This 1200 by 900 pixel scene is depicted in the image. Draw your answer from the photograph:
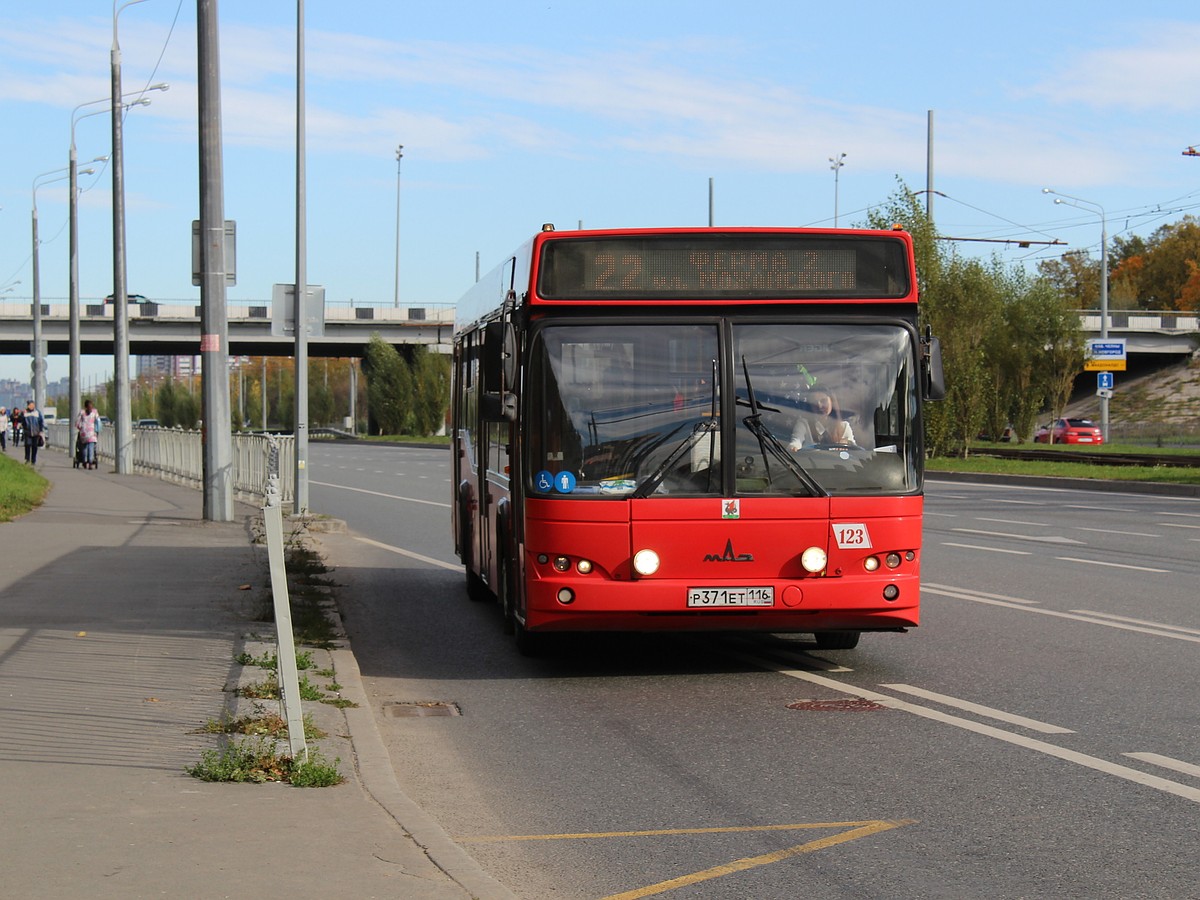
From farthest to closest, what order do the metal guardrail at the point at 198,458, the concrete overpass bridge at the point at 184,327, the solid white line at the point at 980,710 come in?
1. the concrete overpass bridge at the point at 184,327
2. the metal guardrail at the point at 198,458
3. the solid white line at the point at 980,710

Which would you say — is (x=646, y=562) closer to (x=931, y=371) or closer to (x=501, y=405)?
(x=501, y=405)

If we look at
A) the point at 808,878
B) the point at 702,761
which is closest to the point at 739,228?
Result: the point at 702,761

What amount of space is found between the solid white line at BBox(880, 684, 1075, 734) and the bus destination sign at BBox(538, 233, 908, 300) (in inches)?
90.9

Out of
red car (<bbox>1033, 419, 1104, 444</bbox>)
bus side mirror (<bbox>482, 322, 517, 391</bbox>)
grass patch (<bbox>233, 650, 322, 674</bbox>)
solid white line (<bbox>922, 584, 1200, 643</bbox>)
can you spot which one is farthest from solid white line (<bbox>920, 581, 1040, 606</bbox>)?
red car (<bbox>1033, 419, 1104, 444</bbox>)

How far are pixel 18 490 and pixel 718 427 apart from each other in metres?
20.1

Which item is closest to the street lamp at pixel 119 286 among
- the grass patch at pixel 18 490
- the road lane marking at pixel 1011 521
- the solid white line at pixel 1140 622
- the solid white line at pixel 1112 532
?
the grass patch at pixel 18 490

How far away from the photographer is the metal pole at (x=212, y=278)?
20.7 metres

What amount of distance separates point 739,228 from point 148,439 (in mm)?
30761

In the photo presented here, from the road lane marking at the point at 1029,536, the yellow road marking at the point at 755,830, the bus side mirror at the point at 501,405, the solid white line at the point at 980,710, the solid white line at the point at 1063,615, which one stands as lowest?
the road lane marking at the point at 1029,536

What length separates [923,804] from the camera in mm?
6586

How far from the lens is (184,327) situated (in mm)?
86062

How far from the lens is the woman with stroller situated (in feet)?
138

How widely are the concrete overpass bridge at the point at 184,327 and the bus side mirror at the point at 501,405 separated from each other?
7087cm

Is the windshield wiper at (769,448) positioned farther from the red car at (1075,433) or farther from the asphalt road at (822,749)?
the red car at (1075,433)
